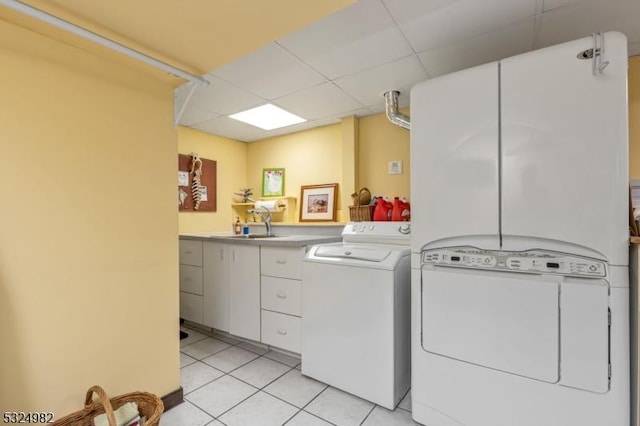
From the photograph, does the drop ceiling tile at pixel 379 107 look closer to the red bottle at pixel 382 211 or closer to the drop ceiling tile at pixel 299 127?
the drop ceiling tile at pixel 299 127

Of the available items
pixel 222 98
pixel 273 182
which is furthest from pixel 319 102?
pixel 273 182

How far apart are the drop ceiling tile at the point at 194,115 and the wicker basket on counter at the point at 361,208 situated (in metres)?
1.61

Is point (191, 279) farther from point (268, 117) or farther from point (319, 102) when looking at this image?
point (319, 102)

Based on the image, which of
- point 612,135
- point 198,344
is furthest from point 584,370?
point 198,344

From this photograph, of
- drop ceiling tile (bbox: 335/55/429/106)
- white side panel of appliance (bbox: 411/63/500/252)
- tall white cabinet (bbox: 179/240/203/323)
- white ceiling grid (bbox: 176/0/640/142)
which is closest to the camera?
white side panel of appliance (bbox: 411/63/500/252)

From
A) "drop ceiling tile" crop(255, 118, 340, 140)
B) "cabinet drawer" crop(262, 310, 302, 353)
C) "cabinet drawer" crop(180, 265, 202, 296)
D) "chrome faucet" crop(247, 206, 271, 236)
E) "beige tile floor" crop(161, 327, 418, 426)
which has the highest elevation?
"drop ceiling tile" crop(255, 118, 340, 140)

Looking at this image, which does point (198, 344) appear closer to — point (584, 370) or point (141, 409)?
point (141, 409)

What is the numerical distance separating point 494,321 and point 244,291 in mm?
1883

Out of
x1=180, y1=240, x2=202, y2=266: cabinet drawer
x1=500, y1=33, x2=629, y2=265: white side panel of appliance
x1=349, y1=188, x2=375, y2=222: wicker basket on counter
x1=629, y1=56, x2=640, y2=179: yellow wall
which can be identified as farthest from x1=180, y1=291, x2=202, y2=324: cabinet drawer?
x1=629, y1=56, x2=640, y2=179: yellow wall

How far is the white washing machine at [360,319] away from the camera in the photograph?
169 centimetres

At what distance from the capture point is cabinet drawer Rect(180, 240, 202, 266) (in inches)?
116

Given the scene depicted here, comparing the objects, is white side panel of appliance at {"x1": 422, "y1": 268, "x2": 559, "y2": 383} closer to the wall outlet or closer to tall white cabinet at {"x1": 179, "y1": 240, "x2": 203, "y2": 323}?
the wall outlet

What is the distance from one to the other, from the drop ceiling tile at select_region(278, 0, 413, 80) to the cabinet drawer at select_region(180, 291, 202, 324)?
7.71ft

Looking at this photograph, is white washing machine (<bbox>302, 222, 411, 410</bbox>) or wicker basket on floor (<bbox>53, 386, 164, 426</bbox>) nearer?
wicker basket on floor (<bbox>53, 386, 164, 426</bbox>)
